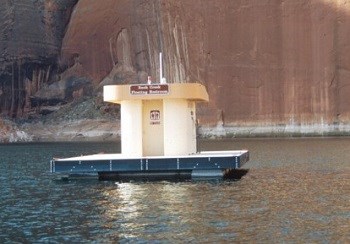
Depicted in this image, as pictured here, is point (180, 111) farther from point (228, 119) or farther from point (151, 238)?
point (228, 119)

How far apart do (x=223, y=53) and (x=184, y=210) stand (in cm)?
6653

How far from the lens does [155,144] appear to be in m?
31.5

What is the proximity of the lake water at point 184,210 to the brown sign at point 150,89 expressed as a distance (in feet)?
13.0

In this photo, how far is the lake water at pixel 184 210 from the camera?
1723cm

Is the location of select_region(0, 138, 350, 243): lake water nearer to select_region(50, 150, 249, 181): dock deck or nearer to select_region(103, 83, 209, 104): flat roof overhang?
select_region(50, 150, 249, 181): dock deck

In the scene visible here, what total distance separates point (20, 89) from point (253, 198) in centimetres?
7601

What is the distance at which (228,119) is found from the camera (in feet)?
274

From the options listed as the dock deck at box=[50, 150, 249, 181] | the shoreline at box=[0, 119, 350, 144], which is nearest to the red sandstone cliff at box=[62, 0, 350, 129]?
the shoreline at box=[0, 119, 350, 144]

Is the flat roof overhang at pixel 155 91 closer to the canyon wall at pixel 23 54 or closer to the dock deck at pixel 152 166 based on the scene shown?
the dock deck at pixel 152 166

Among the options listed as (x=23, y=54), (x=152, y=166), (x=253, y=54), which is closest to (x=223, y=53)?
(x=253, y=54)

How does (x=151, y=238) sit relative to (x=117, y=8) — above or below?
below

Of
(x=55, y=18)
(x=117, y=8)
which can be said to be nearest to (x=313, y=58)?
(x=117, y=8)

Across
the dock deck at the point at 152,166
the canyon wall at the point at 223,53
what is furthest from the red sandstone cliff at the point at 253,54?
the dock deck at the point at 152,166

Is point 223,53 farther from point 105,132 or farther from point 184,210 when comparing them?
point 184,210
